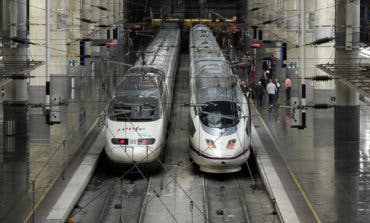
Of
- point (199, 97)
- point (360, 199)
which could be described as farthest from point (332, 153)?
point (360, 199)

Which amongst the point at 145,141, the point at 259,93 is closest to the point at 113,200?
the point at 145,141

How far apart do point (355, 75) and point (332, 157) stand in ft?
14.9

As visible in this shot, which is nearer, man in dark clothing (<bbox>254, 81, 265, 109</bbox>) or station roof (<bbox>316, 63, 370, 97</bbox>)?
station roof (<bbox>316, 63, 370, 97</bbox>)

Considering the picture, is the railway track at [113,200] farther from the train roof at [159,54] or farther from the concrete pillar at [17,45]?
the concrete pillar at [17,45]

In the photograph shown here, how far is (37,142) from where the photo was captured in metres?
28.7

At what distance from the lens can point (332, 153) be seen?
27375 millimetres

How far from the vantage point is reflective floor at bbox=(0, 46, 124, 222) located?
21516mm

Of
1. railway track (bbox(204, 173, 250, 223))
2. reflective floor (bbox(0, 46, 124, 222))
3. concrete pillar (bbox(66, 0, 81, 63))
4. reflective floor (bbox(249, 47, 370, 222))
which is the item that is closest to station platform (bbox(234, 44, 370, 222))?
reflective floor (bbox(249, 47, 370, 222))

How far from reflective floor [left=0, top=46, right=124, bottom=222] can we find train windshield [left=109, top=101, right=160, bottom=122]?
55.5 inches

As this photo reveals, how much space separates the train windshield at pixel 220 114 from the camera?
2544 centimetres

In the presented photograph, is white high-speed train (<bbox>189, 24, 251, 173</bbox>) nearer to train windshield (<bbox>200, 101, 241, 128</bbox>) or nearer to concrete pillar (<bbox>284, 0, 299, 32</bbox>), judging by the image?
train windshield (<bbox>200, 101, 241, 128</bbox>)

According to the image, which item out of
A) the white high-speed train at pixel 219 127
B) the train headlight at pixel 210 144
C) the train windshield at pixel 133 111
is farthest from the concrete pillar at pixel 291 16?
the train headlight at pixel 210 144

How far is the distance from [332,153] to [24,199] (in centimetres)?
1023

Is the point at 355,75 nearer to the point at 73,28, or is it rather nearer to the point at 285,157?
the point at 285,157
